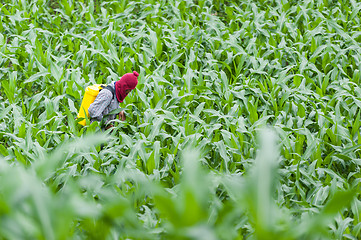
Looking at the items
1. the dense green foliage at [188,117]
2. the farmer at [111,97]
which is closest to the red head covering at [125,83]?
the farmer at [111,97]

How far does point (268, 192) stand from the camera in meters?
1.12

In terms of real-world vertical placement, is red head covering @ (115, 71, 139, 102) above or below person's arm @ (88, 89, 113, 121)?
above

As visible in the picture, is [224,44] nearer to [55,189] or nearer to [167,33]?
[167,33]

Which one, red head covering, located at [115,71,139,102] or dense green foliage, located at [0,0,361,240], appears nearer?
dense green foliage, located at [0,0,361,240]

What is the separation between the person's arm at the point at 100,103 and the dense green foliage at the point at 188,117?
13cm

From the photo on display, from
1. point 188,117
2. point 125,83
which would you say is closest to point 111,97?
point 125,83

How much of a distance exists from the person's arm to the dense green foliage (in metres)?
0.13

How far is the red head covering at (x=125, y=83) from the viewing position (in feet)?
11.7

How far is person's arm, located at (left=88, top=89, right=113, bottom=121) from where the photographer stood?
365 cm

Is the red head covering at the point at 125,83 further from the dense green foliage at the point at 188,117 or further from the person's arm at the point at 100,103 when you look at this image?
the dense green foliage at the point at 188,117

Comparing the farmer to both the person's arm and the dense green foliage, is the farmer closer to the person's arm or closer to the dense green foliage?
the person's arm

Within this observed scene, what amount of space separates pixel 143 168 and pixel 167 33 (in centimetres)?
307

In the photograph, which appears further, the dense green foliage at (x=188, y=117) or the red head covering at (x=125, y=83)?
the red head covering at (x=125, y=83)

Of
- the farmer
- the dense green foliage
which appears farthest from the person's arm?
the dense green foliage
